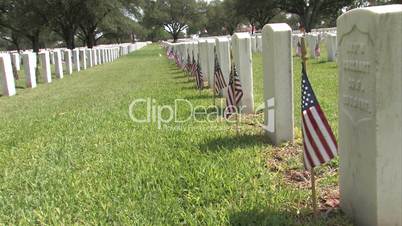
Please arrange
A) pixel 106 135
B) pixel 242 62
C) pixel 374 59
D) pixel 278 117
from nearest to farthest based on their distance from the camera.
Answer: pixel 374 59, pixel 278 117, pixel 106 135, pixel 242 62

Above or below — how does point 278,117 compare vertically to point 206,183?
above

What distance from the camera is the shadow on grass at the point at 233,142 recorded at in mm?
5938

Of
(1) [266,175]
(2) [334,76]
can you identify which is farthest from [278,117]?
(2) [334,76]

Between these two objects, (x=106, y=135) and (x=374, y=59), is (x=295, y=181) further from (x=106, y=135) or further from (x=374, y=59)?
(x=106, y=135)

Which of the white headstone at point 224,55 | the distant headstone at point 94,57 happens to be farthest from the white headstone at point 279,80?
the distant headstone at point 94,57

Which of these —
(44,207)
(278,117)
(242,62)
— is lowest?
(44,207)

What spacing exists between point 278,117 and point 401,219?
272 cm

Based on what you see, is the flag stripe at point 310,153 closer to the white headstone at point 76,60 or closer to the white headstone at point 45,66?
the white headstone at point 45,66

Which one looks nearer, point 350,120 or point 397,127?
point 397,127

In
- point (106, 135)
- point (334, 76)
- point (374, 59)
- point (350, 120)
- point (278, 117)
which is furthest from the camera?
point (334, 76)

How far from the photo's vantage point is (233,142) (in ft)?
20.3

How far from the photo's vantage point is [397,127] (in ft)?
10.7

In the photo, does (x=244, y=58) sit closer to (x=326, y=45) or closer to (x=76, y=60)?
(x=326, y=45)

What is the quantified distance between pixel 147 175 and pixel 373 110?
2.53 metres
